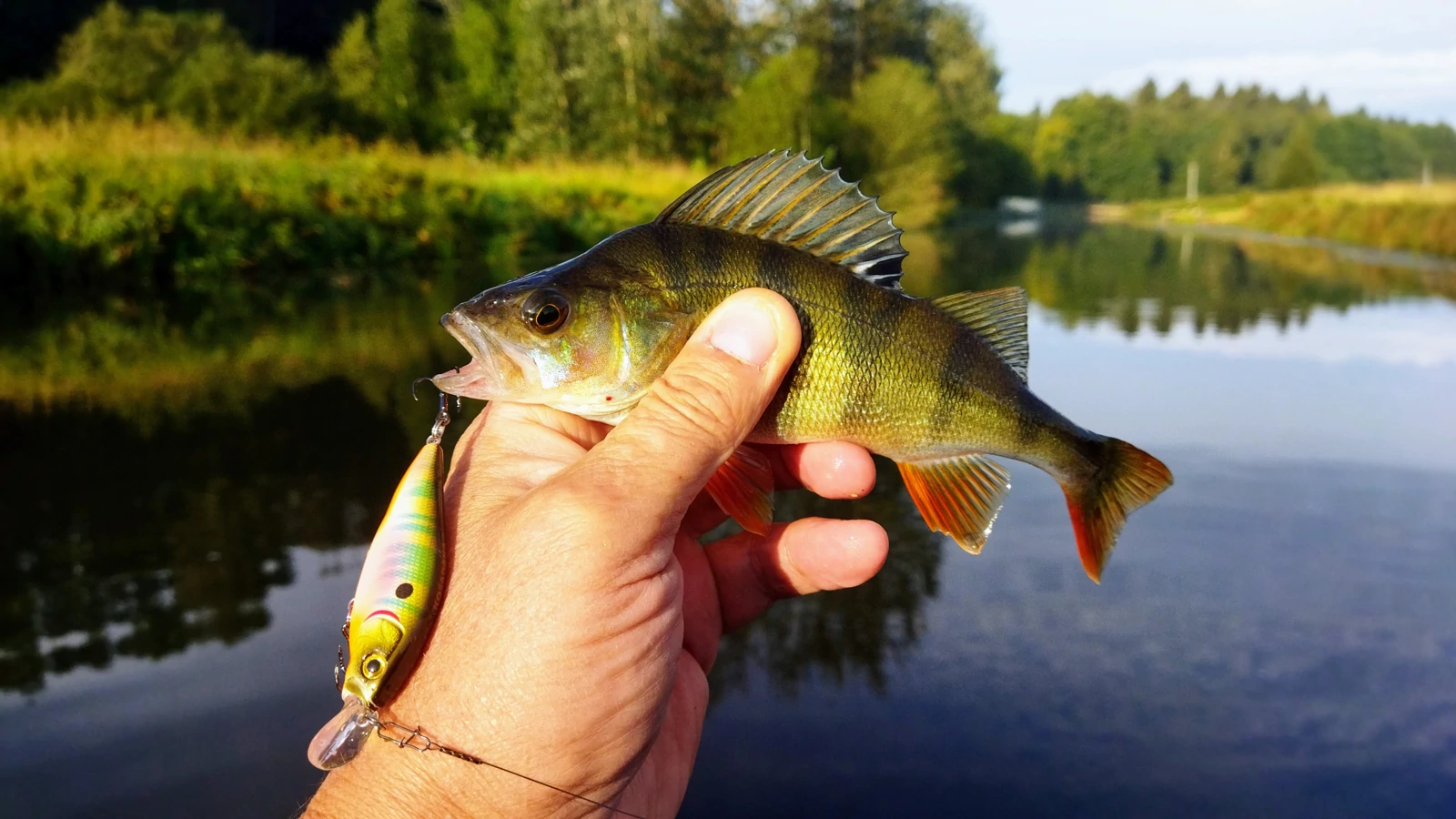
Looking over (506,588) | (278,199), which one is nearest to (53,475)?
(506,588)

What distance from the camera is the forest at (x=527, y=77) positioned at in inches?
1029

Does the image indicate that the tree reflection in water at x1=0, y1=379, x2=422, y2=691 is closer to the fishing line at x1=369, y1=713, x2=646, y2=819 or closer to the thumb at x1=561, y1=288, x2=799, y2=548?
the fishing line at x1=369, y1=713, x2=646, y2=819

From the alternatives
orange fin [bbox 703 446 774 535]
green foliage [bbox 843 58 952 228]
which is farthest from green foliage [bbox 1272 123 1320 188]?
orange fin [bbox 703 446 774 535]

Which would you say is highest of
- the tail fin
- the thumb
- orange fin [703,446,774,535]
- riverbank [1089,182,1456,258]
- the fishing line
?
the thumb

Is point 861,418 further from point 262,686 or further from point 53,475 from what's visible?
point 53,475

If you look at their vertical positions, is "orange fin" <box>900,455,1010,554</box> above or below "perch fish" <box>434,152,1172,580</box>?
below

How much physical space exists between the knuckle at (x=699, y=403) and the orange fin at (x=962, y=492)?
0.70 metres

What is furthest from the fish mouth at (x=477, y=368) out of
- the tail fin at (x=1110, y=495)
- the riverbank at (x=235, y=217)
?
the riverbank at (x=235, y=217)

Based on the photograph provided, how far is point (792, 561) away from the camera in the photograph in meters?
2.60

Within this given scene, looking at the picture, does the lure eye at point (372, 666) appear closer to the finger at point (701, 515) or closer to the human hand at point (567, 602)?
the human hand at point (567, 602)

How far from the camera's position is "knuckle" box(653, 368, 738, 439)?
191 centimetres

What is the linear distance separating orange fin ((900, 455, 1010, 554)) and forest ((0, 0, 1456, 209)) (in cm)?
2187

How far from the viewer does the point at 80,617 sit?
387cm

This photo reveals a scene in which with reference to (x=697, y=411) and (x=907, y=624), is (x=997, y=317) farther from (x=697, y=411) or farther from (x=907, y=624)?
(x=907, y=624)
